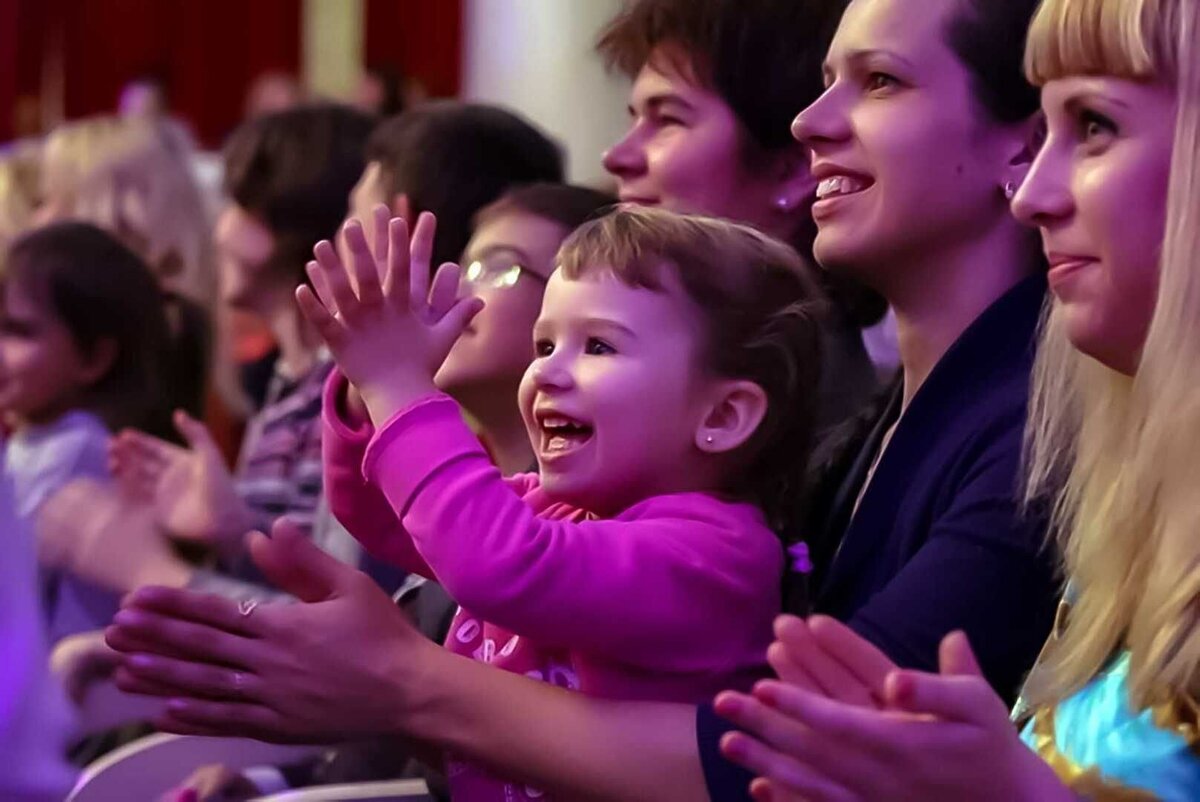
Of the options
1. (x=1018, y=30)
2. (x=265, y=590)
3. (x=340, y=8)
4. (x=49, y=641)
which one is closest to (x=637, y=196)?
(x=1018, y=30)

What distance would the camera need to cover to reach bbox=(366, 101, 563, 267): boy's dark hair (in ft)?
6.77

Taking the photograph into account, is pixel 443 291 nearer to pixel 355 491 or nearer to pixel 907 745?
pixel 355 491

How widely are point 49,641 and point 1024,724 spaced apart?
1.60 metres

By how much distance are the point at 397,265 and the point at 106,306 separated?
1.57 m

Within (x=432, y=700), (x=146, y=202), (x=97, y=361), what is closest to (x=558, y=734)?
(x=432, y=700)

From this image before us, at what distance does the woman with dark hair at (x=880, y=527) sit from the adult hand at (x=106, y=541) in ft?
3.18

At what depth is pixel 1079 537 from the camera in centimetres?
117

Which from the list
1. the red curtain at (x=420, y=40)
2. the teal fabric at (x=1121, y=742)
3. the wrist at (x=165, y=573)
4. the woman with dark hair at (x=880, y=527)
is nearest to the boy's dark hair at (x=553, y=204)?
the woman with dark hair at (x=880, y=527)

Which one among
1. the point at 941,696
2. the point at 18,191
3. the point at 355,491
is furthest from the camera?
the point at 18,191

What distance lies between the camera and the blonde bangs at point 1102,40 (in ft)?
3.48

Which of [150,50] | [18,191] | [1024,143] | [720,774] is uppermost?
[1024,143]

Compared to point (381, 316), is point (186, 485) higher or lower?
lower

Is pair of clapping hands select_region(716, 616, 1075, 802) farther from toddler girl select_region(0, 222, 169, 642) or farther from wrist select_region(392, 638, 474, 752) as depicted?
toddler girl select_region(0, 222, 169, 642)

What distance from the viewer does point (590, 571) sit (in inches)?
47.1
